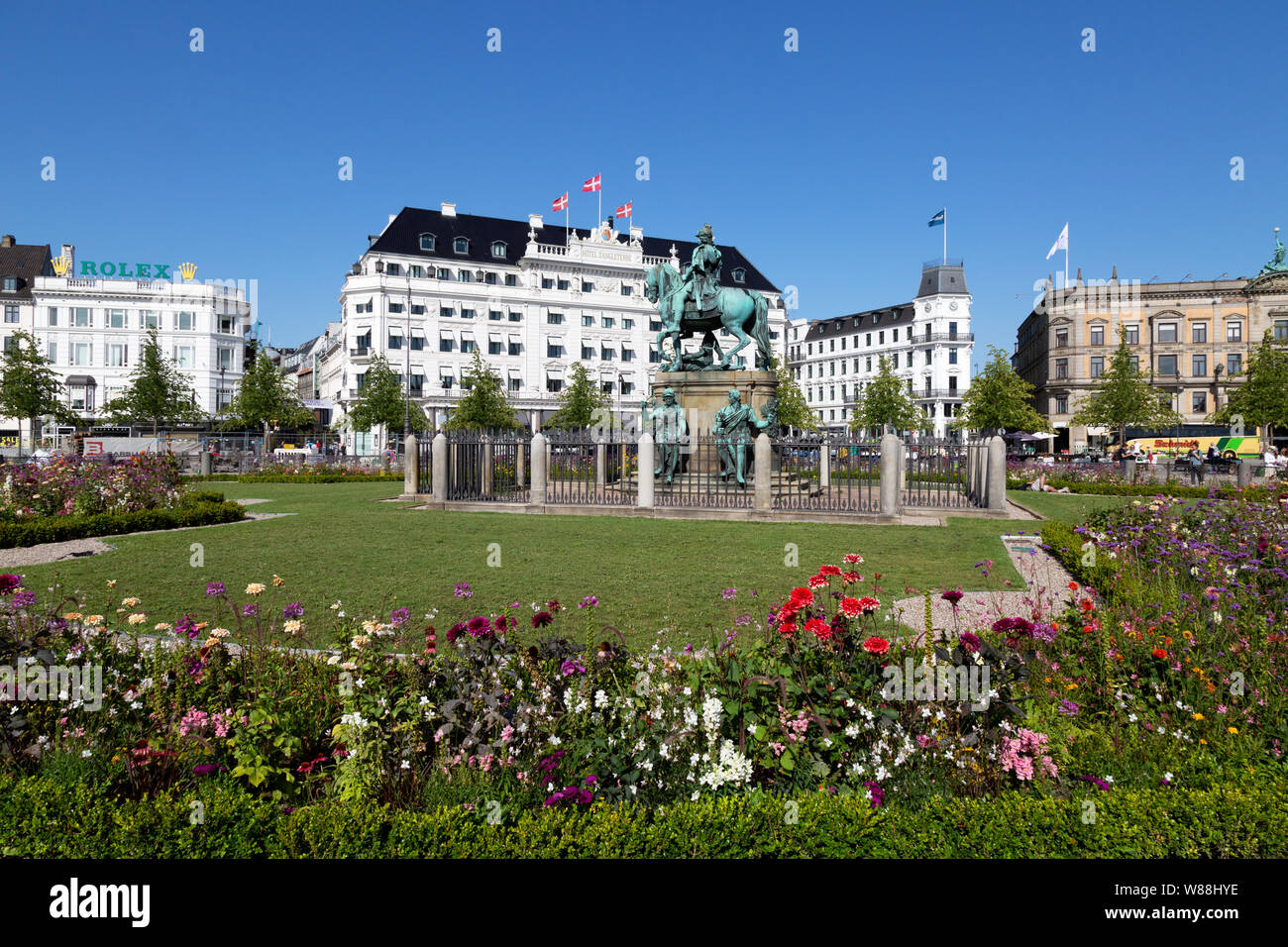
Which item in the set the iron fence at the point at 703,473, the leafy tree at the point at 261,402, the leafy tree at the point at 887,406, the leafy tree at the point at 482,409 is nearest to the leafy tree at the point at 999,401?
the leafy tree at the point at 887,406

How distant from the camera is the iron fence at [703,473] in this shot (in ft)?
62.3

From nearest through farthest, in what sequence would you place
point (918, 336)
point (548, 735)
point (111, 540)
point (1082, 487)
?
point (548, 735) → point (111, 540) → point (1082, 487) → point (918, 336)

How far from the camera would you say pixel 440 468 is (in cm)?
2028

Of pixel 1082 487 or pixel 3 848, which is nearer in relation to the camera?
pixel 3 848

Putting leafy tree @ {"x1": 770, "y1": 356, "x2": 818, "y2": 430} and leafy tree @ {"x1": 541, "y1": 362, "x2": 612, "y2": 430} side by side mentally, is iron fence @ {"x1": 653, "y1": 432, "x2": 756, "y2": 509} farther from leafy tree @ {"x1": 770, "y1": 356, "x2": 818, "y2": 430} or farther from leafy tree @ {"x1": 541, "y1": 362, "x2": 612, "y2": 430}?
leafy tree @ {"x1": 770, "y1": 356, "x2": 818, "y2": 430}

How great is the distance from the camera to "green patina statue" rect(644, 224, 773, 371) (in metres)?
20.4

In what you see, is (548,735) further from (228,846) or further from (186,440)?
(186,440)

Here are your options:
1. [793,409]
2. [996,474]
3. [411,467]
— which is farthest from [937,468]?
[793,409]

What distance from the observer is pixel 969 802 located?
11.1 ft

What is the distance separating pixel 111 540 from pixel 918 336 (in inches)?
3541

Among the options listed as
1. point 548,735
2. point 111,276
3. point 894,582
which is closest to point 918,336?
point 111,276

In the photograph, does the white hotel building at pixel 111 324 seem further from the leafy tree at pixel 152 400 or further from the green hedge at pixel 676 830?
the green hedge at pixel 676 830

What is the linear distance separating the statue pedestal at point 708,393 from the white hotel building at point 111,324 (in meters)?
59.7
